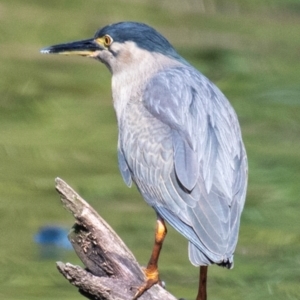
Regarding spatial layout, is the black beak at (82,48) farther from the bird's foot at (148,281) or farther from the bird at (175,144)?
the bird's foot at (148,281)

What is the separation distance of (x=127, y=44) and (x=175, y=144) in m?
0.83

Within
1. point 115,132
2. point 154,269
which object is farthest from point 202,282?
point 115,132

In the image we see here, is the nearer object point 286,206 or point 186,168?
point 186,168

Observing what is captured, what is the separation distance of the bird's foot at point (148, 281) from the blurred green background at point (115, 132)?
2.41 meters

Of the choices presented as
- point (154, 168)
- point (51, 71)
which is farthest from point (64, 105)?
point (154, 168)

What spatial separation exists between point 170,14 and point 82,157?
5.08 meters

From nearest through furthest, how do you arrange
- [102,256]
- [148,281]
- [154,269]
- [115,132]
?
[102,256]
[148,281]
[154,269]
[115,132]

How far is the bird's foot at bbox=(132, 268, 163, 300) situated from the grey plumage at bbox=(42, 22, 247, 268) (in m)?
0.23

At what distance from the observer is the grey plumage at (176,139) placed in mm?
5910

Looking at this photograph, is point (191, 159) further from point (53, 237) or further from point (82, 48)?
point (53, 237)

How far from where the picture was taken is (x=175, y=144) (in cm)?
619

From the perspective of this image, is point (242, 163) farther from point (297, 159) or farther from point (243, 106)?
point (243, 106)

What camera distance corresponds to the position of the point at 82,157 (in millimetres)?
11125

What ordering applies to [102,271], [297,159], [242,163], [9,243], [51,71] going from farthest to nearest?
[51,71], [297,159], [9,243], [242,163], [102,271]
